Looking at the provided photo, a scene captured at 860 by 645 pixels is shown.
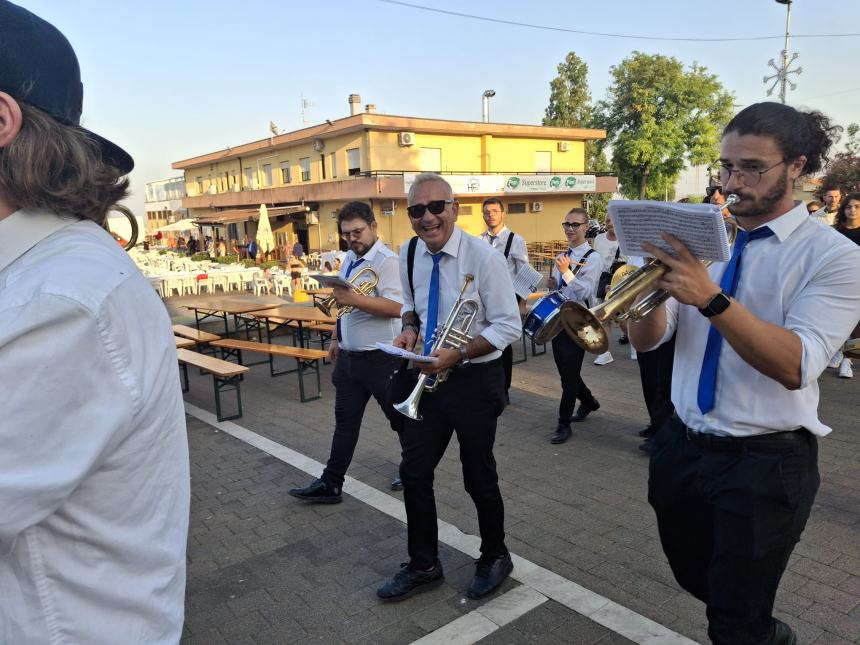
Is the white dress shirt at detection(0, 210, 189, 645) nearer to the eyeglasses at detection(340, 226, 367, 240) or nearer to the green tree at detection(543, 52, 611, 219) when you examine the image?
the eyeglasses at detection(340, 226, 367, 240)

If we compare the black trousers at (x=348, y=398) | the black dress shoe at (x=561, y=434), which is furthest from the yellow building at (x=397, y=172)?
the black trousers at (x=348, y=398)

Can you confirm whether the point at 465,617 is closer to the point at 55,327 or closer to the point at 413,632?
the point at 413,632

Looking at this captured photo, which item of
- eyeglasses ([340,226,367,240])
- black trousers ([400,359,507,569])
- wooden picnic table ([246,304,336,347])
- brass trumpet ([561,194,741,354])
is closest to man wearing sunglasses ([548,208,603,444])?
eyeglasses ([340,226,367,240])

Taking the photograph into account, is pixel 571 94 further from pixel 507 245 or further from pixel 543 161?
pixel 507 245

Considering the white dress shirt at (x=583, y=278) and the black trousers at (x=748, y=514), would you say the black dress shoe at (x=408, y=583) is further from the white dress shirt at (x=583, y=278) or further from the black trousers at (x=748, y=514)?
the white dress shirt at (x=583, y=278)

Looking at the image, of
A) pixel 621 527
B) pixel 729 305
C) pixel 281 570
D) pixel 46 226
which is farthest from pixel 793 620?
pixel 46 226

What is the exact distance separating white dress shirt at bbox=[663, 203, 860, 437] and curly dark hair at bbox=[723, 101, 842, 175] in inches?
7.7

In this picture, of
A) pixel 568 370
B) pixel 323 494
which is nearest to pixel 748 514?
pixel 323 494

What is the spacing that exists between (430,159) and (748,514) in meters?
30.0

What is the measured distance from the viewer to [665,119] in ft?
137

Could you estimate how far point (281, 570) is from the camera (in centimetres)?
367

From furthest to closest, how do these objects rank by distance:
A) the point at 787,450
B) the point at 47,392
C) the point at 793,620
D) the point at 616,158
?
the point at 616,158
the point at 793,620
the point at 787,450
the point at 47,392

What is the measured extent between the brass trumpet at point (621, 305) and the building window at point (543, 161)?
111 feet

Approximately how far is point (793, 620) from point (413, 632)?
188 centimetres
